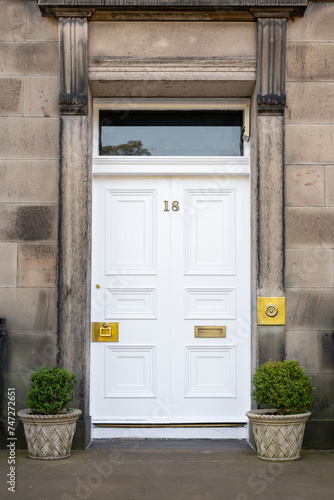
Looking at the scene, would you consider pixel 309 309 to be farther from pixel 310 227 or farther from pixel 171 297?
pixel 171 297

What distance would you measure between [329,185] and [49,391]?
316 centimetres

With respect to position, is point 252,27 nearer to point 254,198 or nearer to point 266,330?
point 254,198

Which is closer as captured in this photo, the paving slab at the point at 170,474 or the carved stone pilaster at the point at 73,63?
the paving slab at the point at 170,474

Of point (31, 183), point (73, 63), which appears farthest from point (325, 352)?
point (73, 63)

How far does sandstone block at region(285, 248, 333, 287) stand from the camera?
671 cm

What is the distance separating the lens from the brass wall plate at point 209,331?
278 inches

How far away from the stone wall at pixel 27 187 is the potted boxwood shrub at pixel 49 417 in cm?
51

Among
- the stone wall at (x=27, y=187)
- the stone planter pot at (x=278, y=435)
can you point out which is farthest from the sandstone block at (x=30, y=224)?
the stone planter pot at (x=278, y=435)

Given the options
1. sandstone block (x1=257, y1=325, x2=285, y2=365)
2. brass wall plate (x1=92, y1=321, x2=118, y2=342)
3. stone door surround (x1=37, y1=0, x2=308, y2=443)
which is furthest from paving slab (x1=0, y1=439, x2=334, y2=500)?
brass wall plate (x1=92, y1=321, x2=118, y2=342)

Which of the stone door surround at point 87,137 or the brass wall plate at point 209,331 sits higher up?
the stone door surround at point 87,137

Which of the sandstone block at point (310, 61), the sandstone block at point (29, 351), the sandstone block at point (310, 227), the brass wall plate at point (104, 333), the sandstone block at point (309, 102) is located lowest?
the sandstone block at point (29, 351)

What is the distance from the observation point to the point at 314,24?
22.4 feet

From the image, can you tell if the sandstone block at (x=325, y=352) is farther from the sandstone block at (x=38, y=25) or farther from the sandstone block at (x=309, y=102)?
the sandstone block at (x=38, y=25)

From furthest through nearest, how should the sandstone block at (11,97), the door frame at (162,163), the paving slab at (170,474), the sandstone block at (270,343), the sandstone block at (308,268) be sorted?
1. the door frame at (162,163)
2. the sandstone block at (11,97)
3. the sandstone block at (308,268)
4. the sandstone block at (270,343)
5. the paving slab at (170,474)
